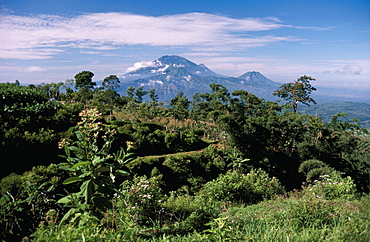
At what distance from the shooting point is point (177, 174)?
11531 mm

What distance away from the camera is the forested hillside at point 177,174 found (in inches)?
108

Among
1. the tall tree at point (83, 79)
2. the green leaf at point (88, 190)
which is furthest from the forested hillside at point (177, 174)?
the tall tree at point (83, 79)

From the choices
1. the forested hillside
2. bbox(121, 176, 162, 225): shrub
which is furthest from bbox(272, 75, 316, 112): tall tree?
bbox(121, 176, 162, 225): shrub

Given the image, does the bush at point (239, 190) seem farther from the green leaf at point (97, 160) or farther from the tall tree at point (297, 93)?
the tall tree at point (297, 93)

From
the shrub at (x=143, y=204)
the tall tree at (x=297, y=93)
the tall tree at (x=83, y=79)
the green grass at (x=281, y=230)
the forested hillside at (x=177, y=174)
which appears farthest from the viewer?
the tall tree at (x=83, y=79)

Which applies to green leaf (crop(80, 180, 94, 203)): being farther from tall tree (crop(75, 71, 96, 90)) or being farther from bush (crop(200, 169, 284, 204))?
tall tree (crop(75, 71, 96, 90))

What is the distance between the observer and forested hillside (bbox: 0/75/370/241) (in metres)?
2.76

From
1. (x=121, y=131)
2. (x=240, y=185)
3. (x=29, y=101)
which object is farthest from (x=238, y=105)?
(x=29, y=101)

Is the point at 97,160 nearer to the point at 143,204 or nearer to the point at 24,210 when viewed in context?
the point at 24,210

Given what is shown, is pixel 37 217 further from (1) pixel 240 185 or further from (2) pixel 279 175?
(2) pixel 279 175

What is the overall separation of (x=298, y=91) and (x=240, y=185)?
71.8 feet

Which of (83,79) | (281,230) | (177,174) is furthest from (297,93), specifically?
(281,230)

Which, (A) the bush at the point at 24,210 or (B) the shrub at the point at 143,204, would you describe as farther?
(B) the shrub at the point at 143,204

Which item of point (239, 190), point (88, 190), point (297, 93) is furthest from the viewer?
point (297, 93)
